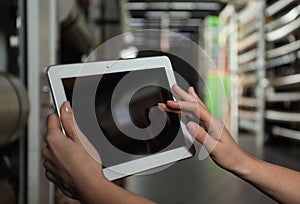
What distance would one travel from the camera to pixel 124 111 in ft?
1.02

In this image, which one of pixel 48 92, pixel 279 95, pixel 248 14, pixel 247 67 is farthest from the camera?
pixel 247 67

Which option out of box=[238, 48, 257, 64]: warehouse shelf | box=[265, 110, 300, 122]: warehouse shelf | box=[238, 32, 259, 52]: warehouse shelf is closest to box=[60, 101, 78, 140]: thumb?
box=[265, 110, 300, 122]: warehouse shelf

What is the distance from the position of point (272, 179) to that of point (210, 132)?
67 mm

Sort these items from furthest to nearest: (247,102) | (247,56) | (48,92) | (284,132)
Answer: (247,102), (247,56), (284,132), (48,92)

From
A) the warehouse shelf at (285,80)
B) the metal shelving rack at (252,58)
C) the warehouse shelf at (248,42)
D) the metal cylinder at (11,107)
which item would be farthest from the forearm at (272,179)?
the warehouse shelf at (248,42)

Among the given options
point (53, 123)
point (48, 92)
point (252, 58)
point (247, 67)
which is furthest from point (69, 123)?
point (247, 67)

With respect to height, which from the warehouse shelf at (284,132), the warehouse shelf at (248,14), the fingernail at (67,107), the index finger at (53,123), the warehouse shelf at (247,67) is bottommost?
the warehouse shelf at (284,132)

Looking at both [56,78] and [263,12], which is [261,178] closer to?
[56,78]

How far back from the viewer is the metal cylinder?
1.83 feet

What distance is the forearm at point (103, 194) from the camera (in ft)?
0.94

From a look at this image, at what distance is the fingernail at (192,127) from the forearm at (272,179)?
0.19 feet

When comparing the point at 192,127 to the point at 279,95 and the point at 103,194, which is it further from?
the point at 279,95

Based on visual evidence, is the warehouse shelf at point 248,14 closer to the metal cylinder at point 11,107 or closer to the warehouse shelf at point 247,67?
the warehouse shelf at point 247,67

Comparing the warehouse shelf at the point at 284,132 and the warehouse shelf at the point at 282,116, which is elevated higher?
the warehouse shelf at the point at 282,116
